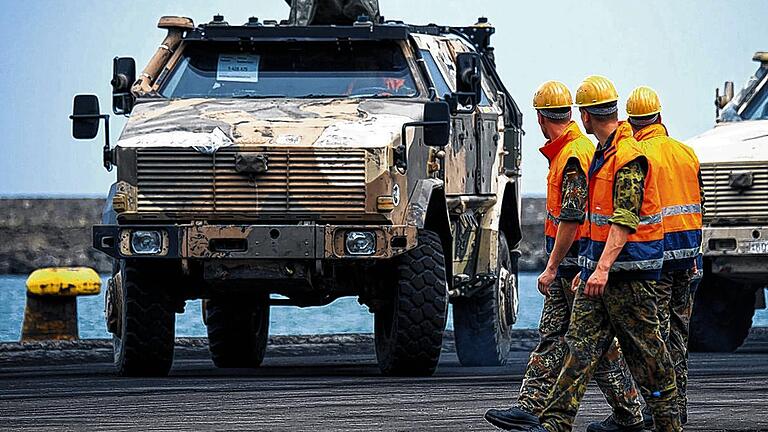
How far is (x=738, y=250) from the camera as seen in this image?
17312 mm

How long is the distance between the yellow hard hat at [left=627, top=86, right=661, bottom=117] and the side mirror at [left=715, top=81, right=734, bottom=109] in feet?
30.2

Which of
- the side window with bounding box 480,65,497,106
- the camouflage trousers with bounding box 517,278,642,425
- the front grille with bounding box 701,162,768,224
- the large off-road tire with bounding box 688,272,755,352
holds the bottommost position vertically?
the large off-road tire with bounding box 688,272,755,352

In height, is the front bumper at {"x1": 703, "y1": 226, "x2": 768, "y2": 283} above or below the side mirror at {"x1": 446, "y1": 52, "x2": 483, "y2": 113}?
below

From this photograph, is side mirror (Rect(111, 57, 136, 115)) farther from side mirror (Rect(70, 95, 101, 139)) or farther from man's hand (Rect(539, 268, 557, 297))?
man's hand (Rect(539, 268, 557, 297))

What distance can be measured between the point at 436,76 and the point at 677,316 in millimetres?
5354

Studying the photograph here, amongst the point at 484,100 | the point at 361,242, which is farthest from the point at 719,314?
the point at 361,242

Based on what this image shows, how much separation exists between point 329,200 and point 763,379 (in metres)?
3.10

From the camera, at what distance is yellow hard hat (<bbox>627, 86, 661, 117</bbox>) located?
1043 centimetres

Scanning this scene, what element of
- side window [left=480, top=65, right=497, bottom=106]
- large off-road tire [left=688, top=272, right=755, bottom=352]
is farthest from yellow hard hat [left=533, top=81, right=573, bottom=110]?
large off-road tire [left=688, top=272, right=755, bottom=352]

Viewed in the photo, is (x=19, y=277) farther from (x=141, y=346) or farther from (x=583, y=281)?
(x=583, y=281)

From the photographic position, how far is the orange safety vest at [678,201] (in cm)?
986

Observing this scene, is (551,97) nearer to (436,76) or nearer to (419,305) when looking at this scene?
(419,305)

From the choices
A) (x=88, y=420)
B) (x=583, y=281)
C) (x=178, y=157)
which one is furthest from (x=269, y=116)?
(x=583, y=281)

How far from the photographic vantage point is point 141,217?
45.5 ft
